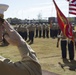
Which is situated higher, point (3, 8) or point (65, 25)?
point (3, 8)

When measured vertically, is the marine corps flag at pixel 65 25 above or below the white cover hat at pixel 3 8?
below

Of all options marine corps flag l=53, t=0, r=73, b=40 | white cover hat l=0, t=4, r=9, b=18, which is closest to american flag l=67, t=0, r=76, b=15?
marine corps flag l=53, t=0, r=73, b=40

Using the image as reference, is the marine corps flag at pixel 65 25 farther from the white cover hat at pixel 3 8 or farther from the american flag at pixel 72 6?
the white cover hat at pixel 3 8

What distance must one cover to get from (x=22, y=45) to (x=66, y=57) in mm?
8846

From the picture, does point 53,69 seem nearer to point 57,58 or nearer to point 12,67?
point 57,58

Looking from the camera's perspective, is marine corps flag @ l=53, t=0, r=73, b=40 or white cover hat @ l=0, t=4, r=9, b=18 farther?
marine corps flag @ l=53, t=0, r=73, b=40

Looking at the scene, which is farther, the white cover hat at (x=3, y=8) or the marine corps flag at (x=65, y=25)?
the marine corps flag at (x=65, y=25)

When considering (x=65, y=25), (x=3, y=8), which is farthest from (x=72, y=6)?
(x=3, y=8)

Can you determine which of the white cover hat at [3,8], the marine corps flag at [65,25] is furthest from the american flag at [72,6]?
the white cover hat at [3,8]

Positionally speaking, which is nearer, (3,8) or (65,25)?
(3,8)

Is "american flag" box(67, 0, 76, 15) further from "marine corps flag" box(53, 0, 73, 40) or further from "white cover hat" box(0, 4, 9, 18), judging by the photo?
"white cover hat" box(0, 4, 9, 18)

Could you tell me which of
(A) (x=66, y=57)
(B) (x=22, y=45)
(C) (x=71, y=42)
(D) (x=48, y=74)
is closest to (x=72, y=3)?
(C) (x=71, y=42)

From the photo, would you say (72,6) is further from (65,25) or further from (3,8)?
(3,8)

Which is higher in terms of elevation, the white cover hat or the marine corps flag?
the white cover hat
